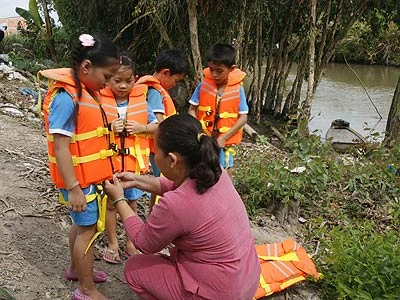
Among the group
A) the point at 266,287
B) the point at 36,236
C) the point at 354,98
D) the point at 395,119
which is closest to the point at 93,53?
the point at 36,236

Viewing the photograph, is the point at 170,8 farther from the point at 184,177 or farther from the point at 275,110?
the point at 184,177

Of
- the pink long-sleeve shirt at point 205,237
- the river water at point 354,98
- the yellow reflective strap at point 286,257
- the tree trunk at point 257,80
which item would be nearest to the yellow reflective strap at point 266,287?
the yellow reflective strap at point 286,257

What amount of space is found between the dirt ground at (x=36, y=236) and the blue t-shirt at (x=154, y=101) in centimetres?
106

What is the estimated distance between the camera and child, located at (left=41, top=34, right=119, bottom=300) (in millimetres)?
2412

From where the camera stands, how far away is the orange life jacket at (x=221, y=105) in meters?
4.23

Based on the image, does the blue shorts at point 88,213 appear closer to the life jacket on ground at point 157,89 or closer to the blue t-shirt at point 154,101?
the life jacket on ground at point 157,89

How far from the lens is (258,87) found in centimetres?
1210

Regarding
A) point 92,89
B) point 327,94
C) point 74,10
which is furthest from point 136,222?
point 327,94

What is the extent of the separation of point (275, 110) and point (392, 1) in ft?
13.9

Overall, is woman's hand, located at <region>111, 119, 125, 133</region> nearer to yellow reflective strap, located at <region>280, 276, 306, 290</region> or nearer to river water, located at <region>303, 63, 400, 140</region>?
yellow reflective strap, located at <region>280, 276, 306, 290</region>

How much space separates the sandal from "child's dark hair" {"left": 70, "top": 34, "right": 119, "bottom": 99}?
133 cm

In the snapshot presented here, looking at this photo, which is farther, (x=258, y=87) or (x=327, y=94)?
(x=327, y=94)

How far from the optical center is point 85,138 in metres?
2.54

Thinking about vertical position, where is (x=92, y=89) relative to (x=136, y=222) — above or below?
above
